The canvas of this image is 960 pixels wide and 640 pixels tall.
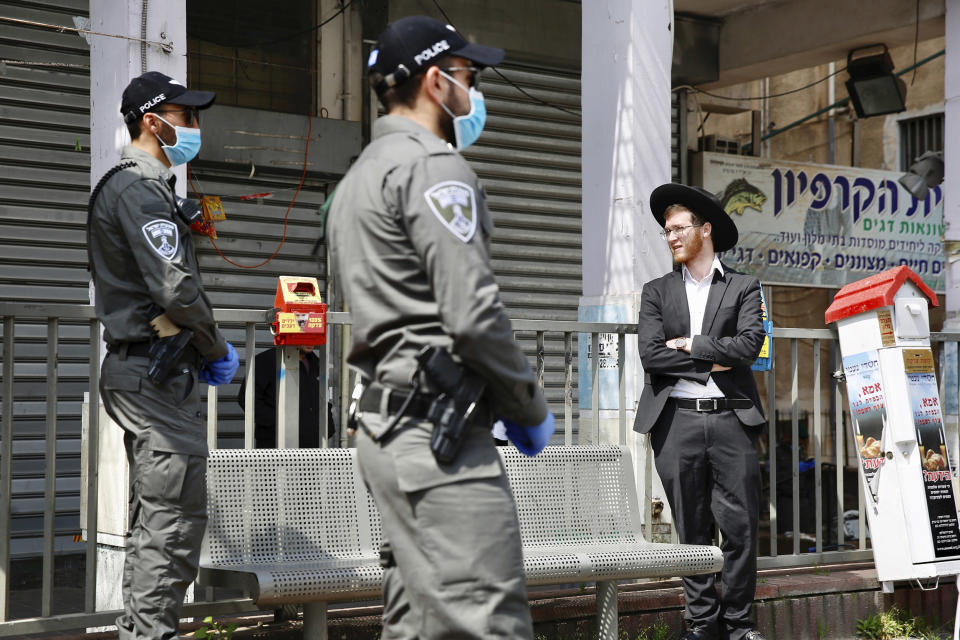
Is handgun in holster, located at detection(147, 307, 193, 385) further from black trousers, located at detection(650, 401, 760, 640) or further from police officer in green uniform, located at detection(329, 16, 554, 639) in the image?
black trousers, located at detection(650, 401, 760, 640)

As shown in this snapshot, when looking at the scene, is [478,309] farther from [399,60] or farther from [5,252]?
[5,252]

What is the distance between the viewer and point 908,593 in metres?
6.60

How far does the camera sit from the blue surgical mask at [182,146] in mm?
4344

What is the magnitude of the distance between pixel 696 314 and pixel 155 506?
113 inches

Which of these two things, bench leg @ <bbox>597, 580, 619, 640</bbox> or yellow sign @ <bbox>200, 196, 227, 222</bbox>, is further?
yellow sign @ <bbox>200, 196, 227, 222</bbox>

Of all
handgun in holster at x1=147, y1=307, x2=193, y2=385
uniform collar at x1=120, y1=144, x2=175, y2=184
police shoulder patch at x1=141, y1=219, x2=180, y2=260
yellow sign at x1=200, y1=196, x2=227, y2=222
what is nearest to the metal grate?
handgun in holster at x1=147, y1=307, x2=193, y2=385

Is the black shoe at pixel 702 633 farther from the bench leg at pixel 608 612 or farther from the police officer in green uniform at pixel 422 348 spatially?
the police officer in green uniform at pixel 422 348

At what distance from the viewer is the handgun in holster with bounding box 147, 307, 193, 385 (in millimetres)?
3982

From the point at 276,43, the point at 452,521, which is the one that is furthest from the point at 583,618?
the point at 276,43

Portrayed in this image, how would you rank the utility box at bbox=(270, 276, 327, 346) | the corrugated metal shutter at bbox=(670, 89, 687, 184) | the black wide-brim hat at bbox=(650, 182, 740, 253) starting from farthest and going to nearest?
1. the corrugated metal shutter at bbox=(670, 89, 687, 184)
2. the black wide-brim hat at bbox=(650, 182, 740, 253)
3. the utility box at bbox=(270, 276, 327, 346)

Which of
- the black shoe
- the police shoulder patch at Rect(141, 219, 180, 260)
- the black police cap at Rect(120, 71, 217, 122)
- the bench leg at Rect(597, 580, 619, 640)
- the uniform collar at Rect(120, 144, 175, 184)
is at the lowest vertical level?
the black shoe

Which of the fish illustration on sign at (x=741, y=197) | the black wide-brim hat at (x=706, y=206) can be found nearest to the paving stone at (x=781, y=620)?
the black wide-brim hat at (x=706, y=206)

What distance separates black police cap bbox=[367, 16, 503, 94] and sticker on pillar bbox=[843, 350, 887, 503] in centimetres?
407

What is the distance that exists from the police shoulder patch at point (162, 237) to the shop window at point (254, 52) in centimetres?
556
